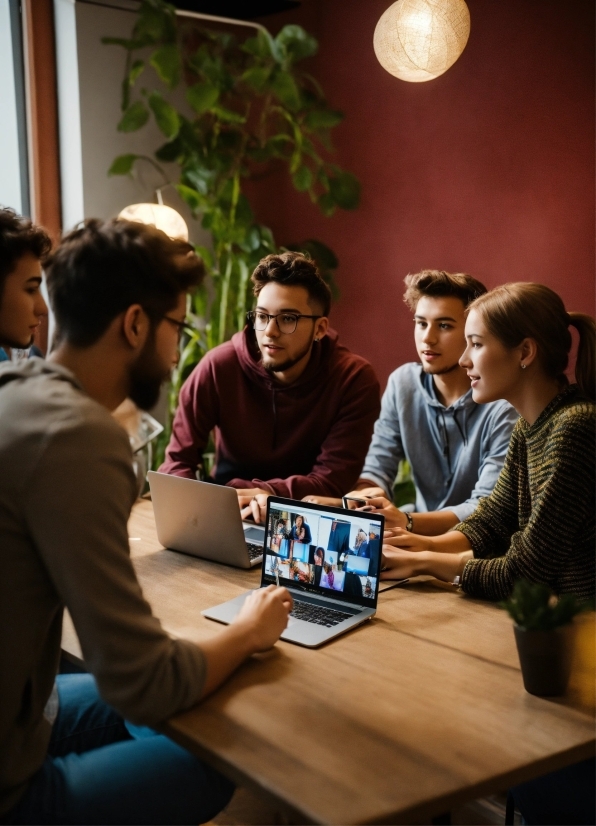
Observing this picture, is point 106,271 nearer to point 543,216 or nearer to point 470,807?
point 470,807

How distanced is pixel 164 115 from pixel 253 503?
202 centimetres

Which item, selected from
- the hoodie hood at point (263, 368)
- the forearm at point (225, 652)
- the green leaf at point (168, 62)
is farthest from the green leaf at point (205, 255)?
the forearm at point (225, 652)

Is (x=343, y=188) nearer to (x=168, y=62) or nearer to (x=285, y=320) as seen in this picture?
(x=168, y=62)

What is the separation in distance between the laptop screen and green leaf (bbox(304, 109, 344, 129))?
2.37 m

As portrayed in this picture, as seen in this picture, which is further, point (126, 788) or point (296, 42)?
point (296, 42)

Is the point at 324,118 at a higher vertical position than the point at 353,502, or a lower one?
higher

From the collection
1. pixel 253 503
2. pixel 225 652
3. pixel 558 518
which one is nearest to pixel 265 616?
pixel 225 652

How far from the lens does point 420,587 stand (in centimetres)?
178

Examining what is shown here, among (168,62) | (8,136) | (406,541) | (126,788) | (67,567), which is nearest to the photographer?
(67,567)

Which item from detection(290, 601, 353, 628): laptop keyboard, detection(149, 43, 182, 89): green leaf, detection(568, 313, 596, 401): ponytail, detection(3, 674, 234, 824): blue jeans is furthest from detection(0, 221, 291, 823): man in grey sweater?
detection(149, 43, 182, 89): green leaf

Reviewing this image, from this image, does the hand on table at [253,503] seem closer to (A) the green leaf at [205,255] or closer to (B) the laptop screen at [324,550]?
(B) the laptop screen at [324,550]

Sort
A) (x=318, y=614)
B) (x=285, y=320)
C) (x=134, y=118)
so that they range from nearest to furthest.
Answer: (x=318, y=614) → (x=285, y=320) → (x=134, y=118)

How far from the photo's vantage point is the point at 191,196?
365 centimetres

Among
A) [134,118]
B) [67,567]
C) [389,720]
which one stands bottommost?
[389,720]
